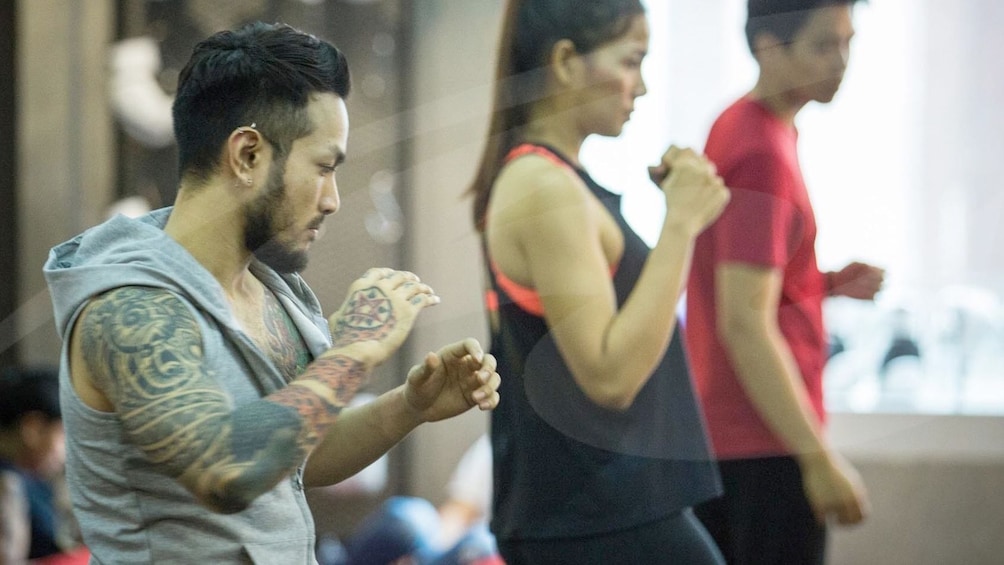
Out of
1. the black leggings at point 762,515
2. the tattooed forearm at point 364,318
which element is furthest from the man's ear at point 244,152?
the black leggings at point 762,515

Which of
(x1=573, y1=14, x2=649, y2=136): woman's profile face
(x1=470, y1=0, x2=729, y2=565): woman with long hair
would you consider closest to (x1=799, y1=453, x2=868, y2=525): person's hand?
(x1=470, y1=0, x2=729, y2=565): woman with long hair

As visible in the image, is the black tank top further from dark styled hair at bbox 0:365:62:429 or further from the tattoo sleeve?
dark styled hair at bbox 0:365:62:429

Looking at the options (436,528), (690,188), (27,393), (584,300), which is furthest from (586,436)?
(27,393)

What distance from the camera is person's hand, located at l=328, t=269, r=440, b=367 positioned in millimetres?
762

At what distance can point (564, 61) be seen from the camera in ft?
3.16

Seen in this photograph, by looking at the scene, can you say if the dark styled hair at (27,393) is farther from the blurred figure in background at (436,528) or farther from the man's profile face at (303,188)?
the man's profile face at (303,188)

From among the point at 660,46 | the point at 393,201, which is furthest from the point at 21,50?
the point at 660,46

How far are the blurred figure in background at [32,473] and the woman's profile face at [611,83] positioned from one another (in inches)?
48.4

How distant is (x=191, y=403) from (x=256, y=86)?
0.21 meters

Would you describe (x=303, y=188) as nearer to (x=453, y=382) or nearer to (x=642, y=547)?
(x=453, y=382)

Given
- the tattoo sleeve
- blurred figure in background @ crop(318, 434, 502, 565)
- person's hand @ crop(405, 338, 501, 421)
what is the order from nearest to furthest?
the tattoo sleeve < person's hand @ crop(405, 338, 501, 421) < blurred figure in background @ crop(318, 434, 502, 565)

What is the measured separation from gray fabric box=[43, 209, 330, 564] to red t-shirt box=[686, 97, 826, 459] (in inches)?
15.1

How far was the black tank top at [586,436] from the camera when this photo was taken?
96 centimetres

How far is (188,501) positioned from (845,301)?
0.58 m
